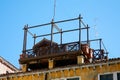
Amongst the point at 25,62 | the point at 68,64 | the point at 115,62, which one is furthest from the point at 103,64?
the point at 25,62

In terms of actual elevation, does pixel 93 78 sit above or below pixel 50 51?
below

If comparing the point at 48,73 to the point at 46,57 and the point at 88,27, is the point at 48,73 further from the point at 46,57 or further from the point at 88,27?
the point at 88,27

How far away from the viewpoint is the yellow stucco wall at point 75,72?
33.8m

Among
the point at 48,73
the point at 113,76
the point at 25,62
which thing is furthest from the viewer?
the point at 25,62

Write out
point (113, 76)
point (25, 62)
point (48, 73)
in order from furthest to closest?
point (25, 62), point (48, 73), point (113, 76)

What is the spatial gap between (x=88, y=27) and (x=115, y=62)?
18.7 ft

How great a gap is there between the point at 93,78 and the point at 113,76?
1795mm

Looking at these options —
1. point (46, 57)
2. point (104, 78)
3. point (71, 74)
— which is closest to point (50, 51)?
point (46, 57)

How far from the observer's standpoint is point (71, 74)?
115 feet

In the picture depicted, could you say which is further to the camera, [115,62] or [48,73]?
[48,73]

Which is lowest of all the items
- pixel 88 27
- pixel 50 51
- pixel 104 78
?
pixel 104 78

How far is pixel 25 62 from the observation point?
126 feet

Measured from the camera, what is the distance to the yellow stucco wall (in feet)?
111

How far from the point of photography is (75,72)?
34938mm
